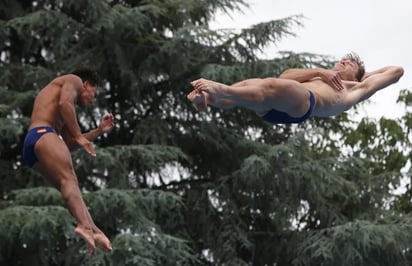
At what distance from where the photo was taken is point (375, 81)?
807 centimetres

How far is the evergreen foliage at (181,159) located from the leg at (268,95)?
19.9 feet

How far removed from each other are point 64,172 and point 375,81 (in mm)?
2118

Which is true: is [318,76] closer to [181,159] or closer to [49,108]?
[49,108]

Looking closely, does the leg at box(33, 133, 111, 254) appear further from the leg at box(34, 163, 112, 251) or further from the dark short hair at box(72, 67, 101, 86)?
the dark short hair at box(72, 67, 101, 86)

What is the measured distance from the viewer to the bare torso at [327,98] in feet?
25.3

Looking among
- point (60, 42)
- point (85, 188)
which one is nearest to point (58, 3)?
point (60, 42)

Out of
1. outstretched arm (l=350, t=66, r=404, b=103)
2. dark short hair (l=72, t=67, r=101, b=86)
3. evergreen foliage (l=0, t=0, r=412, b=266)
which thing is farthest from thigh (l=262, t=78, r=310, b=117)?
evergreen foliage (l=0, t=0, r=412, b=266)

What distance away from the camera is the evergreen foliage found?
13.8 m

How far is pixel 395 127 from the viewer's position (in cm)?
2017

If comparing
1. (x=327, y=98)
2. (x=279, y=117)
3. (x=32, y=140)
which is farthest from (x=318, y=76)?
(x=32, y=140)

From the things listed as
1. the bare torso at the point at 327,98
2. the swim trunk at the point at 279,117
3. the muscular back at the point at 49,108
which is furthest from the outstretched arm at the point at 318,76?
the muscular back at the point at 49,108

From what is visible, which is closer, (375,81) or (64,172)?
(64,172)

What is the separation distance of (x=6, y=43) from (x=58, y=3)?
3.11 ft

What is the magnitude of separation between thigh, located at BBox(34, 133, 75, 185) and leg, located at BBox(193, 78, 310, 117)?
3.83 ft
